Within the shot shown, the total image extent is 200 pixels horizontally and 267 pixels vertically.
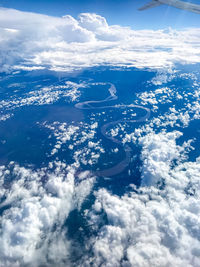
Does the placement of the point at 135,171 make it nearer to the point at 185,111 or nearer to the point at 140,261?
the point at 140,261

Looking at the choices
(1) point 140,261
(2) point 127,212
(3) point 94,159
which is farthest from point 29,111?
(1) point 140,261

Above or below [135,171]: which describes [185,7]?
above

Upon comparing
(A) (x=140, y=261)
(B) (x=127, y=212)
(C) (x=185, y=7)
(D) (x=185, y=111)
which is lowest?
(A) (x=140, y=261)

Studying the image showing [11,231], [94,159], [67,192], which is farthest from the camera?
[94,159]

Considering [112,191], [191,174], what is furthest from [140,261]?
[191,174]

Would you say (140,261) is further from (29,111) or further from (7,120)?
(29,111)

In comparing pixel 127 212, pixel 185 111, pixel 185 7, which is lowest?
pixel 127 212

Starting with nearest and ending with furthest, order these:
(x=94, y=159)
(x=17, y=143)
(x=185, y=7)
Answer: (x=185, y=7) < (x=94, y=159) < (x=17, y=143)

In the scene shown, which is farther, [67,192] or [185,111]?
[185,111]

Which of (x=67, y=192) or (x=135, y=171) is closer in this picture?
(x=67, y=192)
